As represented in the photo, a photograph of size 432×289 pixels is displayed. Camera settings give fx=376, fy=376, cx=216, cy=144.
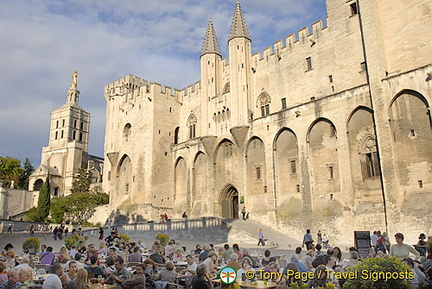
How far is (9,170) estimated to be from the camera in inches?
2244

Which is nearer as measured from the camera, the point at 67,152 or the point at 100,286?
the point at 100,286

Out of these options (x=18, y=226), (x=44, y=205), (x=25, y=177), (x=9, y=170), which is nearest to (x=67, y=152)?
(x=9, y=170)

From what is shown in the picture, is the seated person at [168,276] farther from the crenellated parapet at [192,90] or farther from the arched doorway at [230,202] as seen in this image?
the crenellated parapet at [192,90]

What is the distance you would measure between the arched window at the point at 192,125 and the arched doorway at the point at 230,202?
283 inches

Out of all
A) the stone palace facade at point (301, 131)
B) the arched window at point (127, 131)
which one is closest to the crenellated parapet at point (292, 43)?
the stone palace facade at point (301, 131)

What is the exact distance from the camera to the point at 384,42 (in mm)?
21547

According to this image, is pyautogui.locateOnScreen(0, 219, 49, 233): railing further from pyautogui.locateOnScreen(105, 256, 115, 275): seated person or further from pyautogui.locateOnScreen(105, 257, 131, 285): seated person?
pyautogui.locateOnScreen(105, 257, 131, 285): seated person

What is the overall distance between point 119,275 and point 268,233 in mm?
16040

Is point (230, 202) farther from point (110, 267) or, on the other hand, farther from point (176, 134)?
point (110, 267)

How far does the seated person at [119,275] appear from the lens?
7.51 meters

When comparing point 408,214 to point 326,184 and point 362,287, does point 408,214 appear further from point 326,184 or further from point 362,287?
point 362,287

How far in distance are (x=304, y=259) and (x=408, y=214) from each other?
11.6m

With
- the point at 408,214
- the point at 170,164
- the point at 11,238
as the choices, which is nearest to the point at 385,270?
the point at 408,214

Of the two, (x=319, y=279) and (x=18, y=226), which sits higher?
(x=18, y=226)
